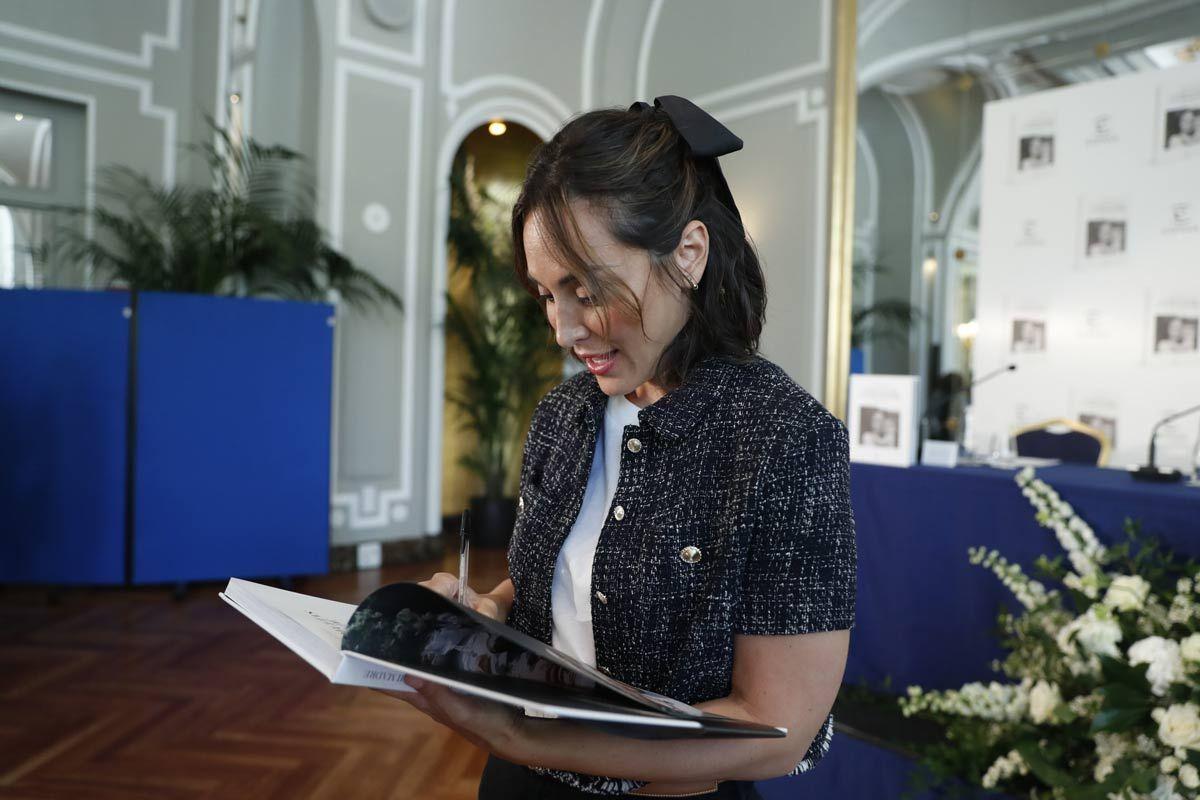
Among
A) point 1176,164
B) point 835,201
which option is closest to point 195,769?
point 835,201

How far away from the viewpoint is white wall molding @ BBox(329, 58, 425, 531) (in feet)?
16.0

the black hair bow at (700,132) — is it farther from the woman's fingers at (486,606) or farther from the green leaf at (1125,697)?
the green leaf at (1125,697)

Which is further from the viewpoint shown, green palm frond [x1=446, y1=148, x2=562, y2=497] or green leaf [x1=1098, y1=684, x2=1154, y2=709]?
green palm frond [x1=446, y1=148, x2=562, y2=497]

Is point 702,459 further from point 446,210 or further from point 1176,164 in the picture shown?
point 446,210

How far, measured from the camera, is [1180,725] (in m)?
1.36

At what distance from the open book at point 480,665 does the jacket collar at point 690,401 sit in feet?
0.92

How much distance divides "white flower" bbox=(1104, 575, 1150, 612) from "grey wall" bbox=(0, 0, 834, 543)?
2804 mm

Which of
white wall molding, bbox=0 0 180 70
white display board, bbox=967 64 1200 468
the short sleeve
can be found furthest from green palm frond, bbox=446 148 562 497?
the short sleeve

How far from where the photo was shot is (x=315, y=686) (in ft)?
10.5

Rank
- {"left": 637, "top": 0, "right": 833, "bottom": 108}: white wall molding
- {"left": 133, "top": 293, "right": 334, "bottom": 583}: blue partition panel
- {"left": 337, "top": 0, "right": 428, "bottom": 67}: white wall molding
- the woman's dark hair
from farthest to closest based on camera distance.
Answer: {"left": 337, "top": 0, "right": 428, "bottom": 67}: white wall molding
{"left": 637, "top": 0, "right": 833, "bottom": 108}: white wall molding
{"left": 133, "top": 293, "right": 334, "bottom": 583}: blue partition panel
the woman's dark hair

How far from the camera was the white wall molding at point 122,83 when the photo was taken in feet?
16.4

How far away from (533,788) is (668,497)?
1.19 feet

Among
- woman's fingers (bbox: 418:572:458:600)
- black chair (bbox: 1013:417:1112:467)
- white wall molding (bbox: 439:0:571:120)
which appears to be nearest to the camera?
woman's fingers (bbox: 418:572:458:600)

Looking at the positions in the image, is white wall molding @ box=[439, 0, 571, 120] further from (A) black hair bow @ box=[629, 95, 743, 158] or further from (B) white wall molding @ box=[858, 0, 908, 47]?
(A) black hair bow @ box=[629, 95, 743, 158]
